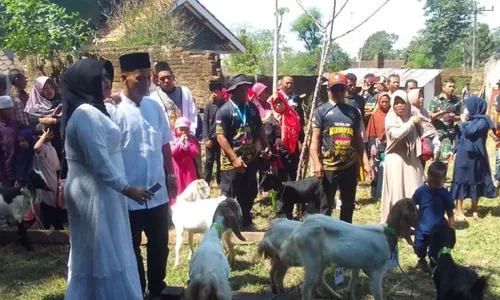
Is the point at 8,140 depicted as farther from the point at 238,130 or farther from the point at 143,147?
the point at 143,147

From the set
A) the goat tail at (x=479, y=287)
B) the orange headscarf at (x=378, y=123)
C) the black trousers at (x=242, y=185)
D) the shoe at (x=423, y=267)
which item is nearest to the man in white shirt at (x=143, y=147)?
the black trousers at (x=242, y=185)

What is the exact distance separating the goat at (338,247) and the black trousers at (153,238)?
1.08m

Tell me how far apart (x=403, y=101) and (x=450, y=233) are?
2484 mm

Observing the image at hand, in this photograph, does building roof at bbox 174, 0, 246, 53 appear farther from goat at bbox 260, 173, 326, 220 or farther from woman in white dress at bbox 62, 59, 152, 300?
woman in white dress at bbox 62, 59, 152, 300

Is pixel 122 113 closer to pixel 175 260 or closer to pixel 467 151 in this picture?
pixel 175 260

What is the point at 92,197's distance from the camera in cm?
387

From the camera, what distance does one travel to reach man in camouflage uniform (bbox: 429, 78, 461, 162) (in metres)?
9.91

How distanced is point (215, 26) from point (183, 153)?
50.6ft

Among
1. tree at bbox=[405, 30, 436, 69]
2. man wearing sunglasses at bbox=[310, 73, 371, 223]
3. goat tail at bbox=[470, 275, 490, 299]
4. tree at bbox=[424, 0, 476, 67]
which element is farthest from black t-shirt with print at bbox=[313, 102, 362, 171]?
tree at bbox=[424, 0, 476, 67]

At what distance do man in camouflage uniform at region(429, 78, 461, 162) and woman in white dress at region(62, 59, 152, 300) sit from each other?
700cm

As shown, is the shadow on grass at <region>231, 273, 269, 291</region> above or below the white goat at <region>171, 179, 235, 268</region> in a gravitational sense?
below

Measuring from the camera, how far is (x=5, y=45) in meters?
11.5

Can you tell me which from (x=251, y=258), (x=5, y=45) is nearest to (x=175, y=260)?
(x=251, y=258)

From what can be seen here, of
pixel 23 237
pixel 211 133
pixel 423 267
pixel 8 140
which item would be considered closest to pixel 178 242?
pixel 23 237
